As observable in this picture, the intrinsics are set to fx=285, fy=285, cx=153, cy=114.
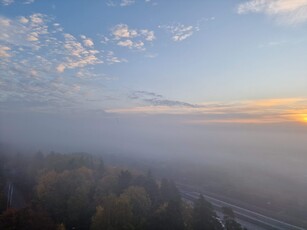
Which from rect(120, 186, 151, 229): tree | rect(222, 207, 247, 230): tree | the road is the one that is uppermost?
rect(222, 207, 247, 230): tree

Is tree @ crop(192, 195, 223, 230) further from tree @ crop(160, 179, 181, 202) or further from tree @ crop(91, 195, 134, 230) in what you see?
tree @ crop(160, 179, 181, 202)

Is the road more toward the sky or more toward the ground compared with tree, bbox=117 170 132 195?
more toward the ground

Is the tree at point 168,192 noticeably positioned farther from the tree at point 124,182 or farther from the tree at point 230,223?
the tree at point 230,223

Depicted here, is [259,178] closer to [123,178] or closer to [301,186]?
[301,186]

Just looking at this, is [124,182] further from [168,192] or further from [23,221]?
[23,221]

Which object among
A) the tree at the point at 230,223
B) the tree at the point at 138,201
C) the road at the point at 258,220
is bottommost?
the road at the point at 258,220

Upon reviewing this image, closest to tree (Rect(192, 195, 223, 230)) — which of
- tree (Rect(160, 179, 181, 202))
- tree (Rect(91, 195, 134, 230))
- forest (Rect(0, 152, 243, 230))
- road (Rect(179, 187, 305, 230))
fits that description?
forest (Rect(0, 152, 243, 230))

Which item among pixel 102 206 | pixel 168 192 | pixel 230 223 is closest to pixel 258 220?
pixel 168 192

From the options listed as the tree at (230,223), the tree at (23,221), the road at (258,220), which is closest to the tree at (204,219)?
the tree at (230,223)
